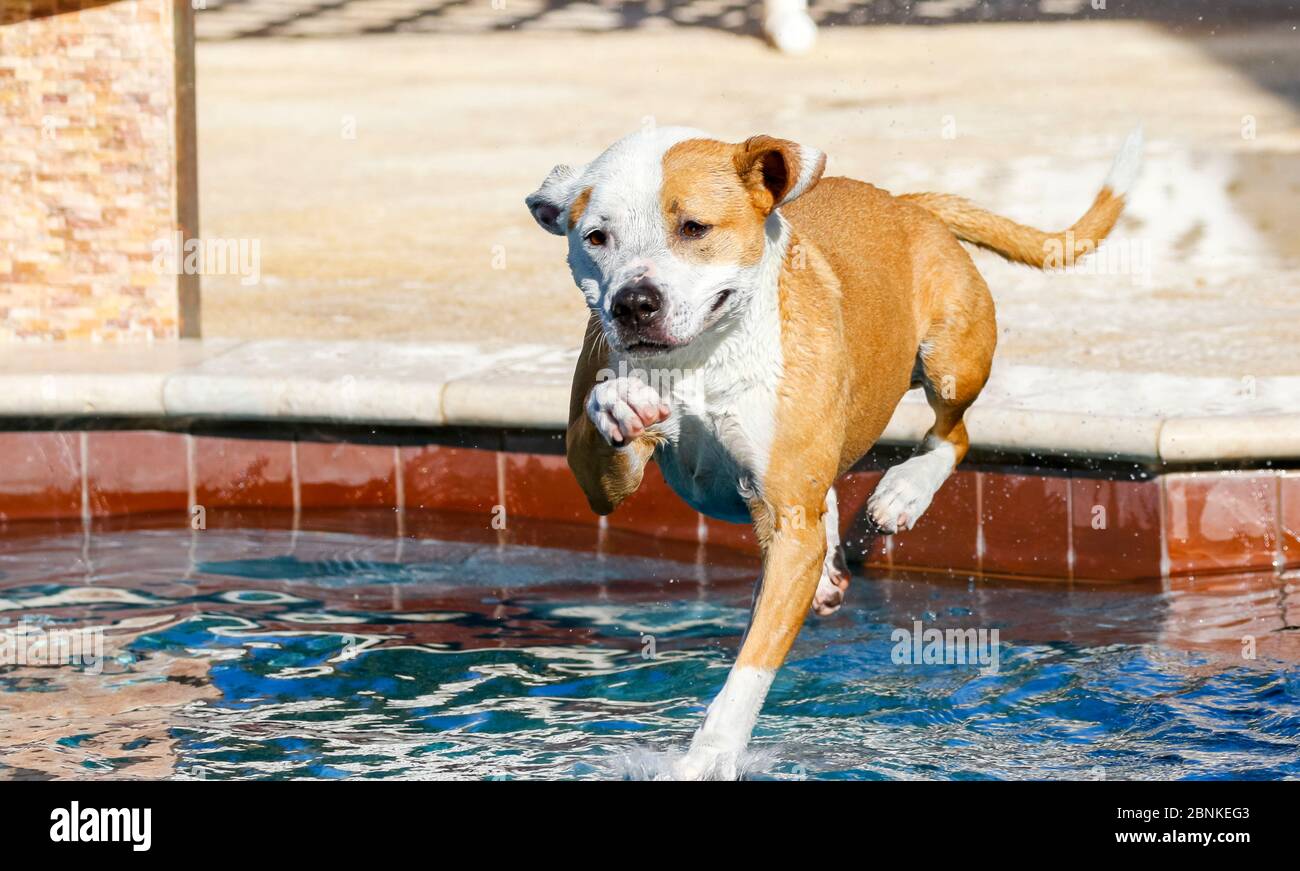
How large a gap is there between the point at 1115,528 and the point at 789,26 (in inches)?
469

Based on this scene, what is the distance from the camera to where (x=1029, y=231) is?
20.5 ft

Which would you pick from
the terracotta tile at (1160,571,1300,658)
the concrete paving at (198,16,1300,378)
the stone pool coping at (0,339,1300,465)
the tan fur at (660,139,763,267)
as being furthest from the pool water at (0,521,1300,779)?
the concrete paving at (198,16,1300,378)

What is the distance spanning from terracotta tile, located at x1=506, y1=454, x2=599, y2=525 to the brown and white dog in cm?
215

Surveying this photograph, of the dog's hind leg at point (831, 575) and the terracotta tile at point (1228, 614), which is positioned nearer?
the dog's hind leg at point (831, 575)

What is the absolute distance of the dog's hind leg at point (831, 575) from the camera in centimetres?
566

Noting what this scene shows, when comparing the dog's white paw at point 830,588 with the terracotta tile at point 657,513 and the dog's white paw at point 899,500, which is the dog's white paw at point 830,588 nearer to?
the dog's white paw at point 899,500

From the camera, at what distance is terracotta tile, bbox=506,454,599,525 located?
7328 millimetres

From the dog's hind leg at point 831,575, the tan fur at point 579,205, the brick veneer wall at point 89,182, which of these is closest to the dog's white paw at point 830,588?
the dog's hind leg at point 831,575

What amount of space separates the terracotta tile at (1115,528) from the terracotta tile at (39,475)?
384 centimetres

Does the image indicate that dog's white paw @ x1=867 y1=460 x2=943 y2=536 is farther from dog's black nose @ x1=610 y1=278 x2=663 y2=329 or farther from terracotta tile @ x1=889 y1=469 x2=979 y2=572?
dog's black nose @ x1=610 y1=278 x2=663 y2=329

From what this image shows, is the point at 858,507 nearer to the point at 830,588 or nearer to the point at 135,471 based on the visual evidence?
the point at 830,588

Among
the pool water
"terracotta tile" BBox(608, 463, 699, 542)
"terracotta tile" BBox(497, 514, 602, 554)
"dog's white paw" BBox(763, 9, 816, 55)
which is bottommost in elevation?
the pool water
